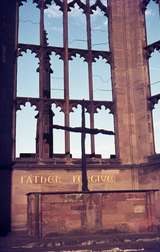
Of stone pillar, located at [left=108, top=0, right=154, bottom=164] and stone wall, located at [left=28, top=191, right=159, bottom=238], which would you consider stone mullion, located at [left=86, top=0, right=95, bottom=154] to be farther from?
stone wall, located at [left=28, top=191, right=159, bottom=238]

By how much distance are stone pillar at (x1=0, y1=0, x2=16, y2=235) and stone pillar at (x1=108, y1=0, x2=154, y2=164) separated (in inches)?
182

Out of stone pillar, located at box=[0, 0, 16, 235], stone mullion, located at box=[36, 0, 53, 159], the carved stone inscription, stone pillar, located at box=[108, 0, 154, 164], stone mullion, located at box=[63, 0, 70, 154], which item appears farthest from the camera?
stone pillar, located at box=[108, 0, 154, 164]

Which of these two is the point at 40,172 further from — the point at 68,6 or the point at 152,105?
the point at 68,6

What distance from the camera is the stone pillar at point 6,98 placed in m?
14.9

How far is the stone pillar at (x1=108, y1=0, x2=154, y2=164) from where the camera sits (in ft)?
54.7

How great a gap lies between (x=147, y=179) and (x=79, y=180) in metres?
2.84

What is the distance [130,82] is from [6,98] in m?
5.63

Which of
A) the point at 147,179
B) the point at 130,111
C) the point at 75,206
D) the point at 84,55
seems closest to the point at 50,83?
the point at 84,55

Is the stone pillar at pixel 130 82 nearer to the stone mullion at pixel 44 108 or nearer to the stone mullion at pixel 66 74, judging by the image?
the stone mullion at pixel 66 74

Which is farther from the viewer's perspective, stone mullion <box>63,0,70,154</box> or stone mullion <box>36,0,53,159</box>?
stone mullion <box>63,0,70,154</box>

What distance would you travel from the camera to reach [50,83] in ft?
58.0

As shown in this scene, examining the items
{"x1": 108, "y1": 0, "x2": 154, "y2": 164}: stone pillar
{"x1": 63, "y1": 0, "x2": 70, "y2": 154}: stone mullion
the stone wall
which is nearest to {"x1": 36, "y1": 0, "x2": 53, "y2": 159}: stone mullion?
{"x1": 63, "y1": 0, "x2": 70, "y2": 154}: stone mullion

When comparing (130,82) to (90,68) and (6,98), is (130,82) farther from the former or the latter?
(6,98)

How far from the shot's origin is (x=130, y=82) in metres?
17.5
